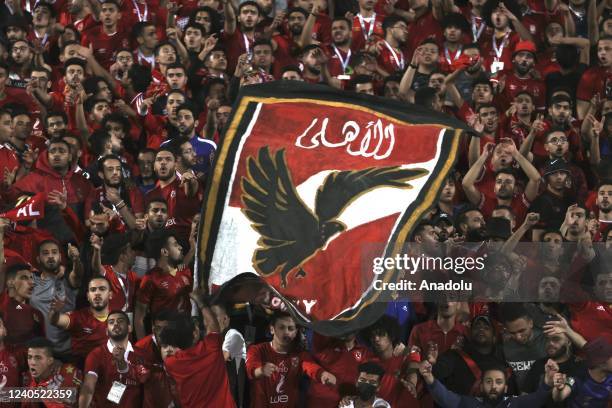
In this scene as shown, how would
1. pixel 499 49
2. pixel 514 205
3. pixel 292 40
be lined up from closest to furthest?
pixel 514 205 < pixel 292 40 < pixel 499 49

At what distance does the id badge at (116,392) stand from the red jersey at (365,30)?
17.8ft

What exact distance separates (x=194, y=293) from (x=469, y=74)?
5.02 meters

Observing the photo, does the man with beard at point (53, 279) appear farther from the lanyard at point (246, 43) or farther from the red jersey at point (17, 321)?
the lanyard at point (246, 43)

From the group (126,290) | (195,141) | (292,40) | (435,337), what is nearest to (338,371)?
(435,337)

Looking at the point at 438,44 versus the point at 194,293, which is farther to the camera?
the point at 438,44

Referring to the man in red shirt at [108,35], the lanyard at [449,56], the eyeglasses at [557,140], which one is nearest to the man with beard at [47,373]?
the eyeglasses at [557,140]

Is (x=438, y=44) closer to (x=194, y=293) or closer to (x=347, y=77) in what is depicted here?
(x=347, y=77)

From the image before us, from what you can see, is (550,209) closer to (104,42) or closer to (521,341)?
(521,341)

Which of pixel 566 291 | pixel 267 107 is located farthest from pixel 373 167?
pixel 566 291

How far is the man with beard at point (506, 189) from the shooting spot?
659 inches

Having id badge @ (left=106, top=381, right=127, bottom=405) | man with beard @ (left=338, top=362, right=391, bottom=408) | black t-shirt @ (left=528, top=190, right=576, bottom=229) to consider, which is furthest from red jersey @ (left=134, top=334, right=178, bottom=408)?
black t-shirt @ (left=528, top=190, right=576, bottom=229)

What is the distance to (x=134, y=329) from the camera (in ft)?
51.2

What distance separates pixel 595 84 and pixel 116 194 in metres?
4.62

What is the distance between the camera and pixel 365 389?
1471 cm
